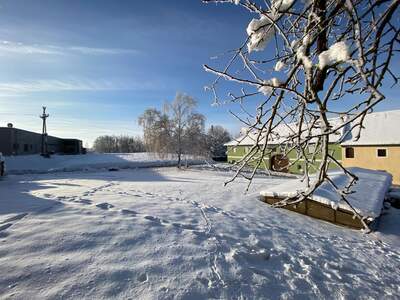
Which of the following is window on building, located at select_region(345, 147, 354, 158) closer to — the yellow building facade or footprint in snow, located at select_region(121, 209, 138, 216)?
the yellow building facade

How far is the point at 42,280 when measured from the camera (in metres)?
3.80

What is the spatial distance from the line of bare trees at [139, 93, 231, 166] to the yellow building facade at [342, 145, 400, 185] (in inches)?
524

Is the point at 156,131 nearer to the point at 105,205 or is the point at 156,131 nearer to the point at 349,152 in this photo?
the point at 349,152

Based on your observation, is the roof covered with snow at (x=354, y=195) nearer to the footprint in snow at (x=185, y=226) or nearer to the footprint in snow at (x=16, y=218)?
the footprint in snow at (x=185, y=226)

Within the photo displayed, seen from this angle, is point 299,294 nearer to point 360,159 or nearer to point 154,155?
point 360,159

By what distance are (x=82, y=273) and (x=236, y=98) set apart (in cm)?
356

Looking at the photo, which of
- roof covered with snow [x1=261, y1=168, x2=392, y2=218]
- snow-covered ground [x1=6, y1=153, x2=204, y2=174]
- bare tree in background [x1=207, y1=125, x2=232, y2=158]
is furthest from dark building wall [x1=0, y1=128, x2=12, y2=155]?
roof covered with snow [x1=261, y1=168, x2=392, y2=218]

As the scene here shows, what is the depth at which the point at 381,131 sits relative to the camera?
72.0 ft

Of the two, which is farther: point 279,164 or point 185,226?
point 185,226

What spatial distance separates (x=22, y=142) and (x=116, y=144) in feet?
155

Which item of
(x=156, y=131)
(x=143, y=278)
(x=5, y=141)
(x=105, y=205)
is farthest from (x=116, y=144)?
(x=143, y=278)

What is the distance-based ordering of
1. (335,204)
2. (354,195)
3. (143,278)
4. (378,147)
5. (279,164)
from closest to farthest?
(279,164)
(143,278)
(335,204)
(354,195)
(378,147)

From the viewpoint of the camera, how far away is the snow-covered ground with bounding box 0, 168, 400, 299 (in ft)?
13.0

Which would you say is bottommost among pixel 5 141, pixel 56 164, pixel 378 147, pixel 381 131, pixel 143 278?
pixel 143 278
